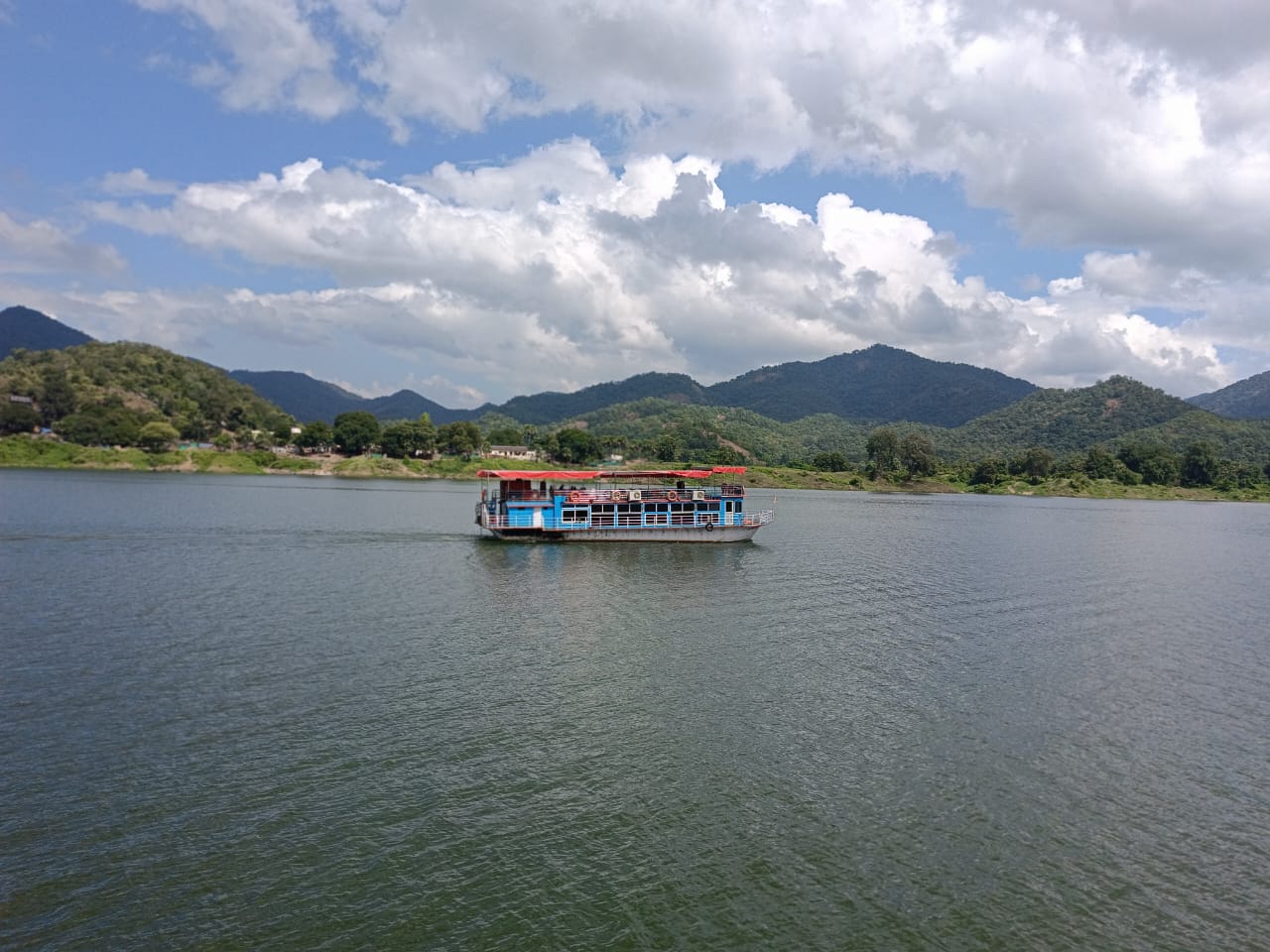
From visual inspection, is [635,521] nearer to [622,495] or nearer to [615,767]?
[622,495]

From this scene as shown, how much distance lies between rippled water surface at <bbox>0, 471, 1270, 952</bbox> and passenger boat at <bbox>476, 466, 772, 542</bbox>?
25.0m

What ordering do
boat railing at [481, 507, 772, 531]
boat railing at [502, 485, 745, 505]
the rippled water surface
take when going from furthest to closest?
boat railing at [502, 485, 745, 505] < boat railing at [481, 507, 772, 531] < the rippled water surface

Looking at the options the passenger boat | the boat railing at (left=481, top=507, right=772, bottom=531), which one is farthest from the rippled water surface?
the passenger boat

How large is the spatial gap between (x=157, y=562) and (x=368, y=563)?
1489 centimetres

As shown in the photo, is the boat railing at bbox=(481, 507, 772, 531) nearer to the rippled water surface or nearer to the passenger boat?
the passenger boat

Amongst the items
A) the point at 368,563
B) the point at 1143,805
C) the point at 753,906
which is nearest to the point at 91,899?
the point at 753,906

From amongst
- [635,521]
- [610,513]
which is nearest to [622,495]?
[610,513]

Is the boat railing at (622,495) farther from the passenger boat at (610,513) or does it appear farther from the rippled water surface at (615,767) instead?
the rippled water surface at (615,767)

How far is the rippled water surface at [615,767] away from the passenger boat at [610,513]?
24977 mm

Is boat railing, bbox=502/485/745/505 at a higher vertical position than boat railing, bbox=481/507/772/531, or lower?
higher

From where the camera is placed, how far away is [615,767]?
2444 centimetres

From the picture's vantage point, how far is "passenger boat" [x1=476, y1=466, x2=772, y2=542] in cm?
8006

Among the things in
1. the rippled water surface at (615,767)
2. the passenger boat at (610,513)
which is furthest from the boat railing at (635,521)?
the rippled water surface at (615,767)

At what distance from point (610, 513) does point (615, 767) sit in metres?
57.7
